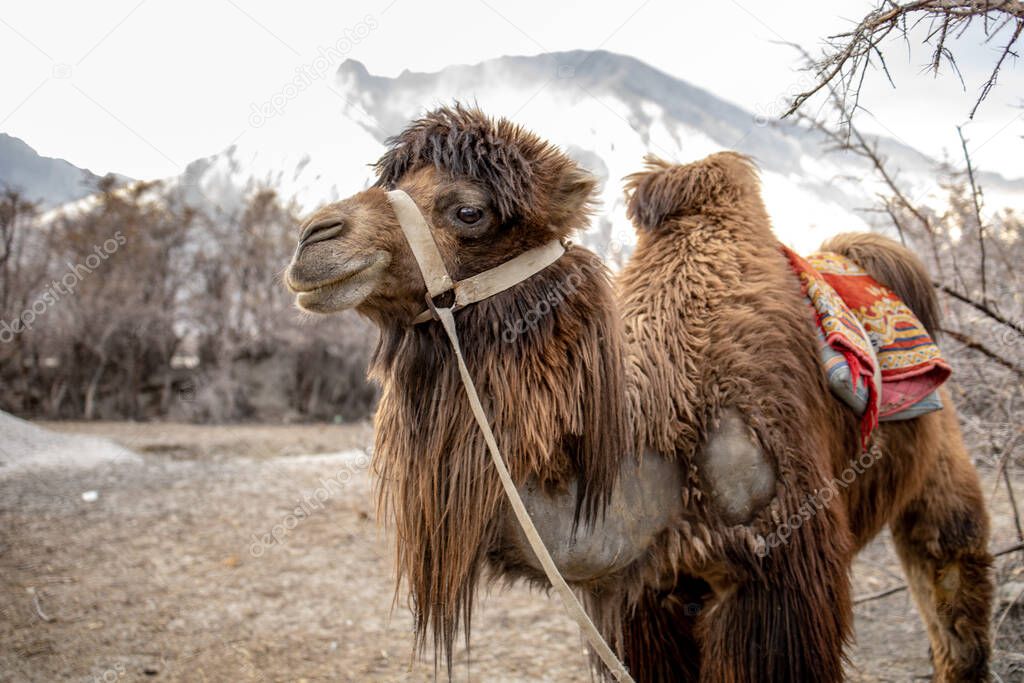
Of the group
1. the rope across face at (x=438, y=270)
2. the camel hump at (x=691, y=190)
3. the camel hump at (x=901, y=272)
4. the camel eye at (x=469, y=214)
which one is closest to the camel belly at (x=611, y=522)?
the rope across face at (x=438, y=270)

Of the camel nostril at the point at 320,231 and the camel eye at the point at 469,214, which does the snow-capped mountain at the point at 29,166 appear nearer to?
the camel nostril at the point at 320,231

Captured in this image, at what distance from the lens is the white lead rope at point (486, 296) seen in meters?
2.21

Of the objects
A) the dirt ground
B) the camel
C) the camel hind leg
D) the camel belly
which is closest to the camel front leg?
the camel

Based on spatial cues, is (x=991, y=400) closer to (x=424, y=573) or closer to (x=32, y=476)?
(x=424, y=573)

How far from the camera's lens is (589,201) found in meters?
2.61

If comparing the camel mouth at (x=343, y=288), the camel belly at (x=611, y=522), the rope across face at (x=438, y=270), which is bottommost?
the camel belly at (x=611, y=522)

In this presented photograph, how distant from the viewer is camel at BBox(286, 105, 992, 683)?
231cm

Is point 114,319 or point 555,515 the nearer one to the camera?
point 555,515

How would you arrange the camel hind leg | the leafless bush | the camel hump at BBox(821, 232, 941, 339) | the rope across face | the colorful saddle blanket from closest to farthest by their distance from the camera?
1. the rope across face
2. the colorful saddle blanket
3. the camel hind leg
4. the camel hump at BBox(821, 232, 941, 339)
5. the leafless bush

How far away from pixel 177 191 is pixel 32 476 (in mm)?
11134

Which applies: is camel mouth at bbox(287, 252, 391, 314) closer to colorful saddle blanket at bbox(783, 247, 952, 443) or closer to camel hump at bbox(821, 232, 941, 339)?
colorful saddle blanket at bbox(783, 247, 952, 443)

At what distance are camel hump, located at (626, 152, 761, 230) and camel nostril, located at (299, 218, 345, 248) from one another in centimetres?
171

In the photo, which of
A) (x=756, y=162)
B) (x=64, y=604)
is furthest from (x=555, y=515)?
(x=64, y=604)

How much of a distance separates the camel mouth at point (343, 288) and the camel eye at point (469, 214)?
12.0 inches
